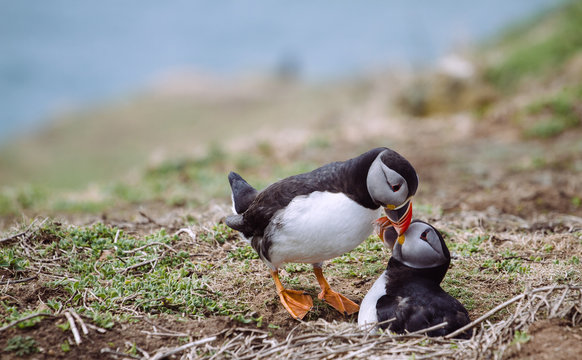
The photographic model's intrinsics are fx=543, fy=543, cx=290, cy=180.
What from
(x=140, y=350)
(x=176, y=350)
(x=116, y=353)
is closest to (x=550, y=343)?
(x=176, y=350)

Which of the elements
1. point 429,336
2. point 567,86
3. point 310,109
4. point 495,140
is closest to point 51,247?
point 429,336

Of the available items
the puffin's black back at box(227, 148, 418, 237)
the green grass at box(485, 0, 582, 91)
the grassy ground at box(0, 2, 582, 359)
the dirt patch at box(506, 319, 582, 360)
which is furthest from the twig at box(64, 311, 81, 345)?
the green grass at box(485, 0, 582, 91)

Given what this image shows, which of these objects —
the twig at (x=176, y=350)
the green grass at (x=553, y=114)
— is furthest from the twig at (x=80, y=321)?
the green grass at (x=553, y=114)

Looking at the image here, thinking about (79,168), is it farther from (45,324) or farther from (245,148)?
(45,324)

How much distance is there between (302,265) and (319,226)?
135 cm

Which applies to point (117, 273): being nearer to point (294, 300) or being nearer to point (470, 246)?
point (294, 300)

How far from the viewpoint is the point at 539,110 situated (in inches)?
412

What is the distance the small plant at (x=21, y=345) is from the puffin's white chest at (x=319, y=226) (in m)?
1.61

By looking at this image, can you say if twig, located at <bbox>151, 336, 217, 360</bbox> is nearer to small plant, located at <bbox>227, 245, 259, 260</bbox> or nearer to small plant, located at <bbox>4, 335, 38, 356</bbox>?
small plant, located at <bbox>4, 335, 38, 356</bbox>

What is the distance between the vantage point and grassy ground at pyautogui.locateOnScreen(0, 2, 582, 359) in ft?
10.9

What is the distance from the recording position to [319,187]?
3.65 m

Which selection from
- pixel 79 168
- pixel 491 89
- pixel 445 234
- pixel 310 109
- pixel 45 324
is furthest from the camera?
pixel 310 109

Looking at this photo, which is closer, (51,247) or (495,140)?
(51,247)

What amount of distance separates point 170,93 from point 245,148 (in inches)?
579
